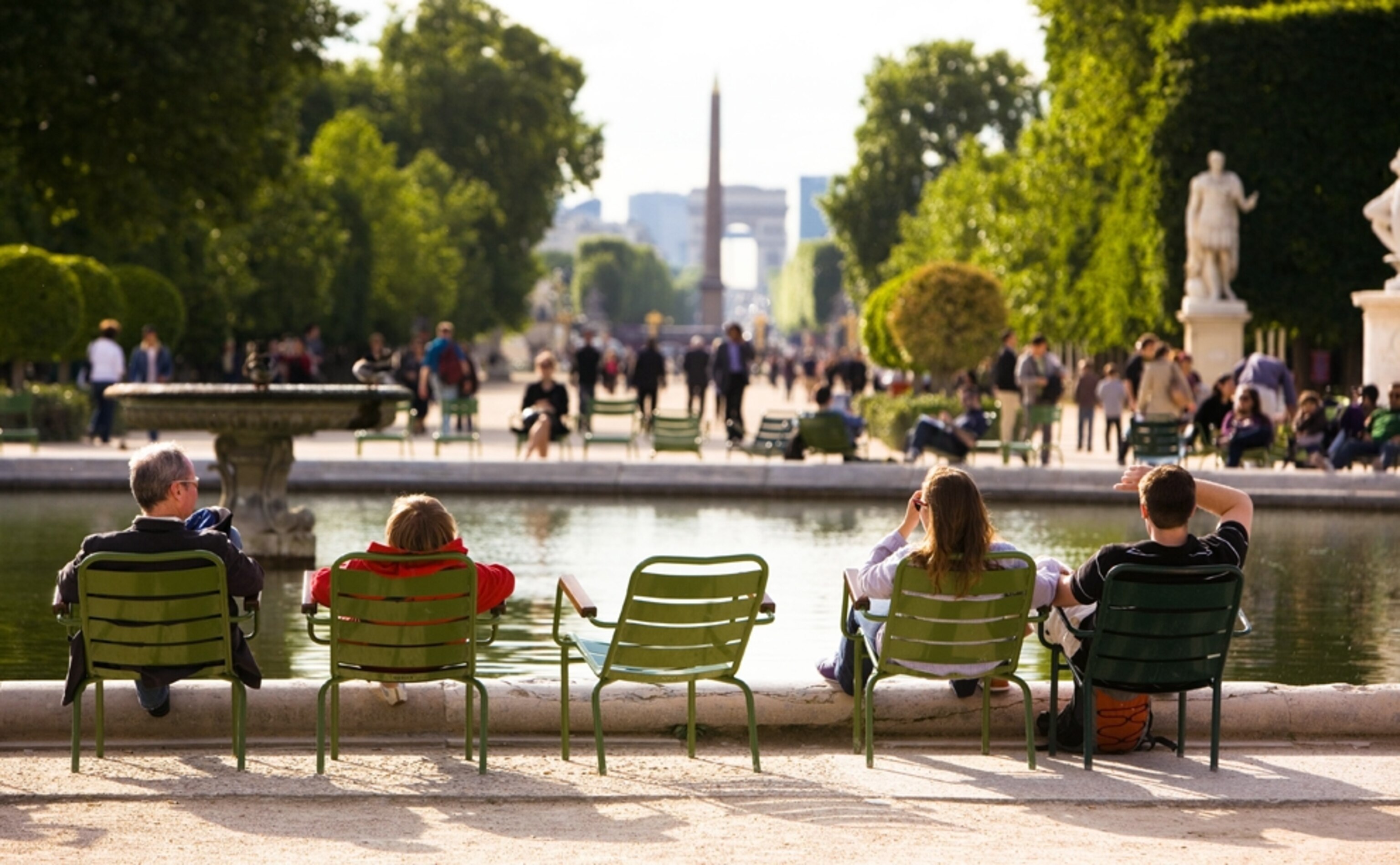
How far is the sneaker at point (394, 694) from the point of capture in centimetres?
691

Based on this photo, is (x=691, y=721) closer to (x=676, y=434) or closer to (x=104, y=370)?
(x=676, y=434)

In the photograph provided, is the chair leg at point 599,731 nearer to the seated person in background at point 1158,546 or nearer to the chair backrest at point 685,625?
the chair backrest at point 685,625

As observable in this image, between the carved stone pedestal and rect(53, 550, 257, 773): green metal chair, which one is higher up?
the carved stone pedestal

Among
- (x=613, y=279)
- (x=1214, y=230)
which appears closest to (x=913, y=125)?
(x=1214, y=230)

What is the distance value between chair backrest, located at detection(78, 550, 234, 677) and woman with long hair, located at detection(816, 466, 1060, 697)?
1895 millimetres

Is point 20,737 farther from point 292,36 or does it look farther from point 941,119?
point 941,119

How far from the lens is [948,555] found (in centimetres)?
647

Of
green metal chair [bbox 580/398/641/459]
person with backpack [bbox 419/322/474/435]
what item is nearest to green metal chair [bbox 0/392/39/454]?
person with backpack [bbox 419/322/474/435]

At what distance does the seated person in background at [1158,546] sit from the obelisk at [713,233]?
9095 centimetres

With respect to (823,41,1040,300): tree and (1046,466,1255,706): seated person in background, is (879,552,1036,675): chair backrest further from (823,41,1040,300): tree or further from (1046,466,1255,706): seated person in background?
(823,41,1040,300): tree

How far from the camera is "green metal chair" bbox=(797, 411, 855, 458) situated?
2008cm

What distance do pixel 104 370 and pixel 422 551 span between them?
17767 millimetres

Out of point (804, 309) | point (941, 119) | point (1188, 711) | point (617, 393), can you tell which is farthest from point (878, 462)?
point (804, 309)

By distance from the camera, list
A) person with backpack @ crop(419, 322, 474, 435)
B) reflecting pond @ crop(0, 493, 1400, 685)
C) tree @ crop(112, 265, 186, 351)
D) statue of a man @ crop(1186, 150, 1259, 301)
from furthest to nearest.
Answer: tree @ crop(112, 265, 186, 351)
statue of a man @ crop(1186, 150, 1259, 301)
person with backpack @ crop(419, 322, 474, 435)
reflecting pond @ crop(0, 493, 1400, 685)
